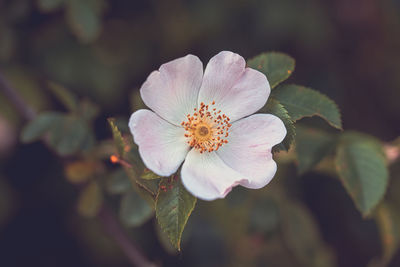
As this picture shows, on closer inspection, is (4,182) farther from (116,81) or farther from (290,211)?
(290,211)

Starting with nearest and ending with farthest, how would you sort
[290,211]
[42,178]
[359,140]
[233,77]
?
[233,77]
[359,140]
[290,211]
[42,178]

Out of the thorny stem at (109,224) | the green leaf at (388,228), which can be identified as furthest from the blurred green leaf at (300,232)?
the thorny stem at (109,224)

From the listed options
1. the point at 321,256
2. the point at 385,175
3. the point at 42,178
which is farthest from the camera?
the point at 42,178

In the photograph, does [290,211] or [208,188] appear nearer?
[208,188]

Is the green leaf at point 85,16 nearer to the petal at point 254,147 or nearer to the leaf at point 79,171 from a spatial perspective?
the leaf at point 79,171

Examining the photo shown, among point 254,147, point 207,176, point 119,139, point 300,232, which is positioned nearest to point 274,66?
point 254,147

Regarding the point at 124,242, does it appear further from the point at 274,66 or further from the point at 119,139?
the point at 274,66

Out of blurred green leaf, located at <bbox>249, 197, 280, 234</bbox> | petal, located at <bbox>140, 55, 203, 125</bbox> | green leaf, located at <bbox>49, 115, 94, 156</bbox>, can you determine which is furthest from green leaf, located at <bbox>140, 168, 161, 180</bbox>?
blurred green leaf, located at <bbox>249, 197, 280, 234</bbox>

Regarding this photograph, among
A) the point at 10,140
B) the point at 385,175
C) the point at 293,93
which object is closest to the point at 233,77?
the point at 293,93
